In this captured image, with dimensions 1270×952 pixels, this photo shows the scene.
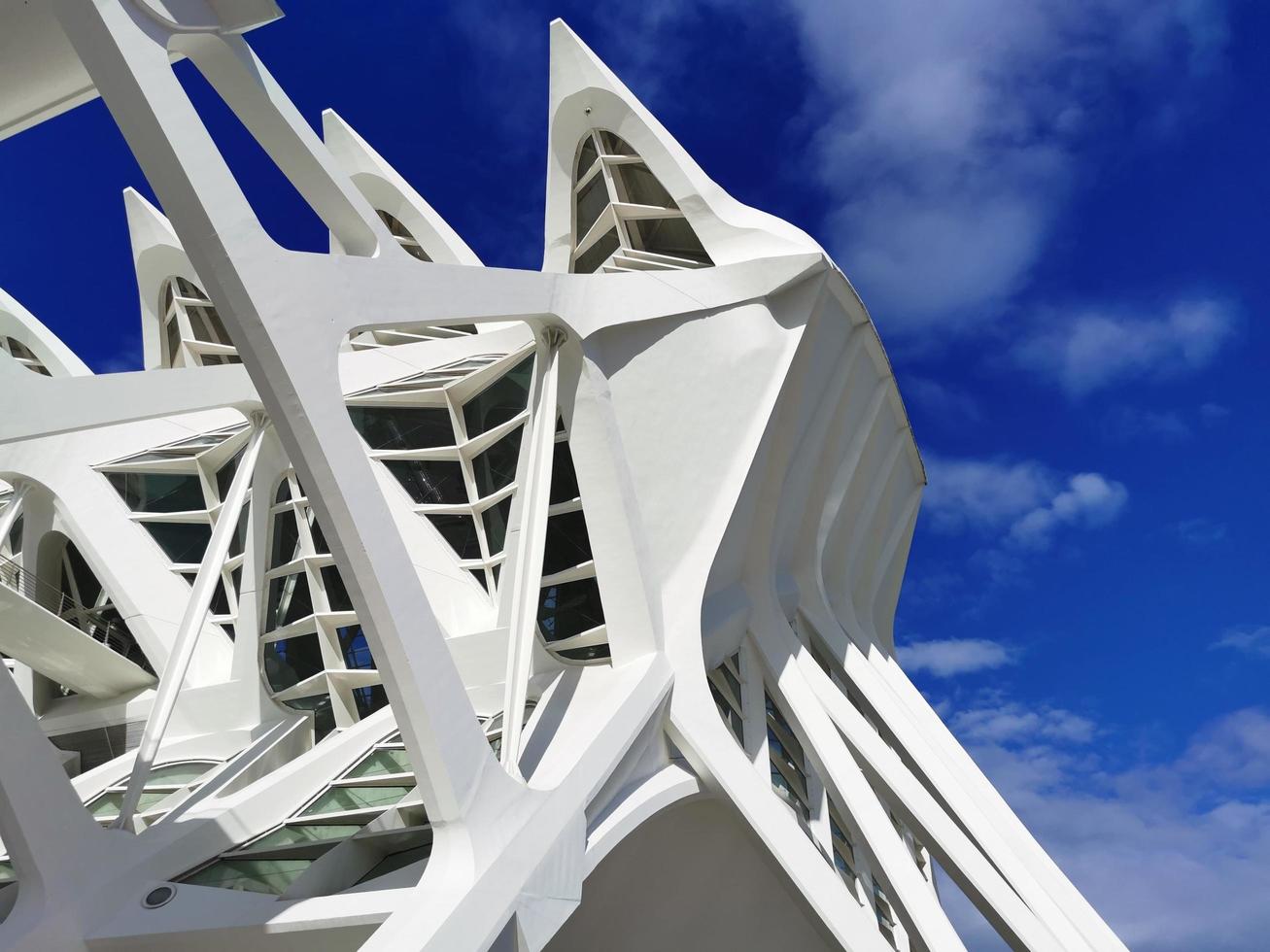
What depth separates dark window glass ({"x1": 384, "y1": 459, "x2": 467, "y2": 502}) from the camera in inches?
627

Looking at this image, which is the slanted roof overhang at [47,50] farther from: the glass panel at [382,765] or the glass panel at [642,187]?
the glass panel at [642,187]

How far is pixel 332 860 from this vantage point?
9.31 m

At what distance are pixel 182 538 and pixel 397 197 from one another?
12.4 m

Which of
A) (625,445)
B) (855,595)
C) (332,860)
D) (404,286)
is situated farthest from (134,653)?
(855,595)

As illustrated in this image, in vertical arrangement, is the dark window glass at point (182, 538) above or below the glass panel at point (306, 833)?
above

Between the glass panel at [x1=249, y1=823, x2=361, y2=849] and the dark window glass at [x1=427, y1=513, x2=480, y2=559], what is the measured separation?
5532 mm

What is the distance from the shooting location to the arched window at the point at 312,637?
15.0 metres

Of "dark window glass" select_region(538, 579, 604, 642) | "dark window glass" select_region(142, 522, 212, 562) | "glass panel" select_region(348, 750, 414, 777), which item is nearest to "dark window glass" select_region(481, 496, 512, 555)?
"dark window glass" select_region(538, 579, 604, 642)

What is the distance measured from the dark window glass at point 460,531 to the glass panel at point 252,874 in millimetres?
6497

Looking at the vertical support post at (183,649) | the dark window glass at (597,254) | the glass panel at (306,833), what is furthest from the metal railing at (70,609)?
the dark window glass at (597,254)

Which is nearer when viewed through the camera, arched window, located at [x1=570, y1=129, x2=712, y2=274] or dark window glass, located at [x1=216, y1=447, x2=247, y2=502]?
dark window glass, located at [x1=216, y1=447, x2=247, y2=502]

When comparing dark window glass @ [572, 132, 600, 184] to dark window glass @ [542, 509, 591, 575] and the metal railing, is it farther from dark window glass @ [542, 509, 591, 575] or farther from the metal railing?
the metal railing

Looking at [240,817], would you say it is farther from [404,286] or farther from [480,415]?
[480,415]

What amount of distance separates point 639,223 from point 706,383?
354 inches
